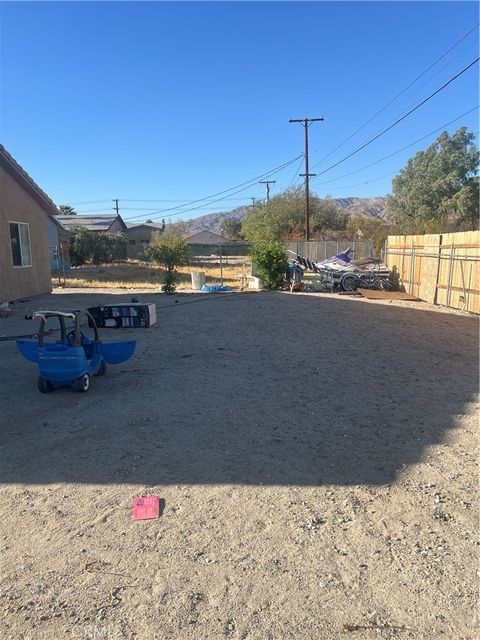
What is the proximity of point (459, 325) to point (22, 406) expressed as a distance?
950 cm

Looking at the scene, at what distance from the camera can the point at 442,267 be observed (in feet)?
47.7

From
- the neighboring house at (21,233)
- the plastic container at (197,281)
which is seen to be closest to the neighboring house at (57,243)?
the plastic container at (197,281)

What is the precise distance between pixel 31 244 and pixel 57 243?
19.4 m

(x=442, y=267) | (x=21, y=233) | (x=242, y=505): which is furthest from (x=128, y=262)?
(x=242, y=505)

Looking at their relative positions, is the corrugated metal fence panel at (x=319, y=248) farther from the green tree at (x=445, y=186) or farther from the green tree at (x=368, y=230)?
the green tree at (x=445, y=186)

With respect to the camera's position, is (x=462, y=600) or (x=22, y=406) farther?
(x=22, y=406)

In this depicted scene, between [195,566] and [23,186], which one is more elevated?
[23,186]

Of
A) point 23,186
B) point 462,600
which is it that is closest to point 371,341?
point 462,600

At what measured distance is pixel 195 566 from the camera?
2.58 metres

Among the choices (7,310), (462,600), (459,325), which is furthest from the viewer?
(7,310)

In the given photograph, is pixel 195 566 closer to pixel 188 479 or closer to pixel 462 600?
pixel 188 479

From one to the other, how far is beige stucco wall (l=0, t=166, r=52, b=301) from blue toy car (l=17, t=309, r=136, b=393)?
9136mm

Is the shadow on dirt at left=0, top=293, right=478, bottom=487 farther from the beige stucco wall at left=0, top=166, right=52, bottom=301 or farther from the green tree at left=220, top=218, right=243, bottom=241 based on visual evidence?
the green tree at left=220, top=218, right=243, bottom=241

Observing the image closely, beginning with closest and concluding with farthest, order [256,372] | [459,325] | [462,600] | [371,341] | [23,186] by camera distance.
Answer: [462,600], [256,372], [371,341], [459,325], [23,186]
